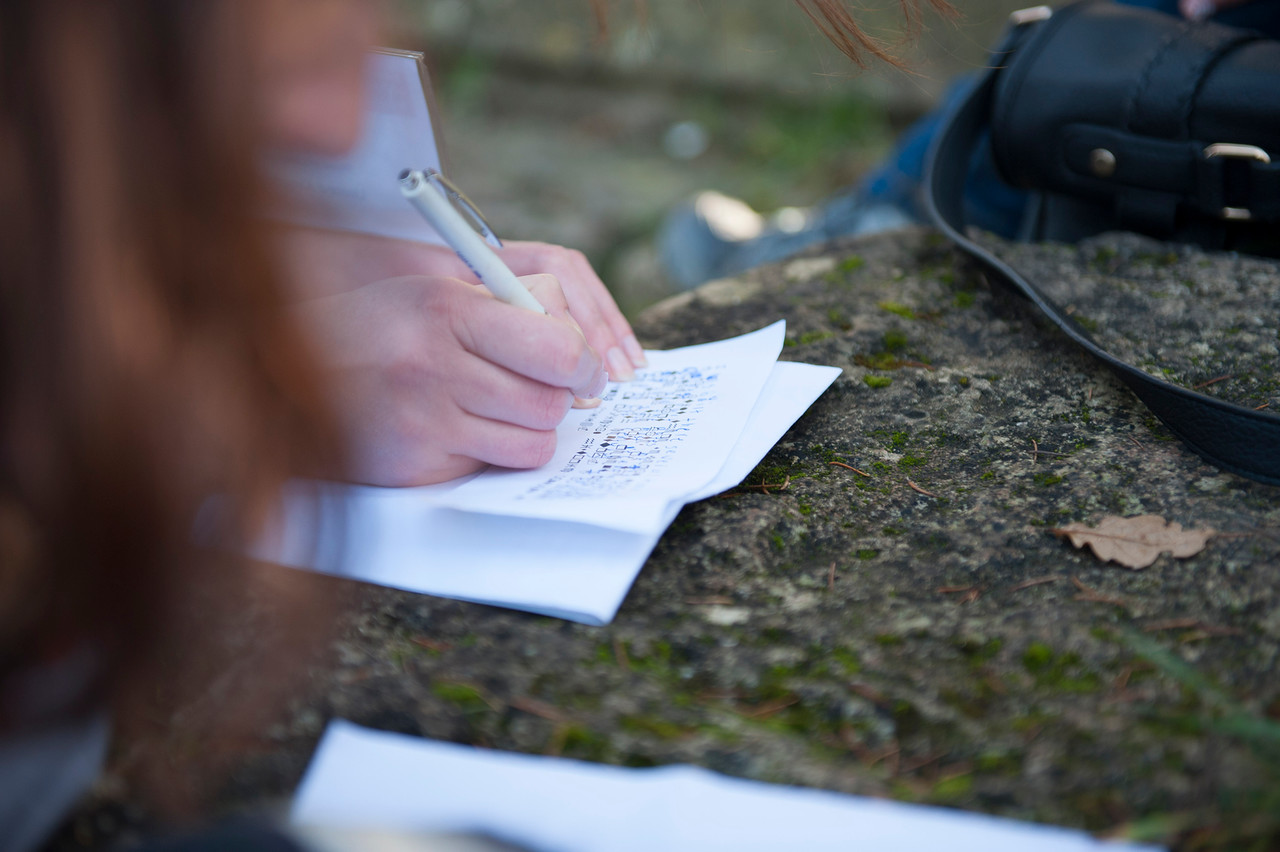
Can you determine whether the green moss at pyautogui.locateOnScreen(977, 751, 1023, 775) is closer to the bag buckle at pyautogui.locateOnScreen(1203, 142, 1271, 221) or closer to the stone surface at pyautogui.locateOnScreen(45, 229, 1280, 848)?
the stone surface at pyautogui.locateOnScreen(45, 229, 1280, 848)

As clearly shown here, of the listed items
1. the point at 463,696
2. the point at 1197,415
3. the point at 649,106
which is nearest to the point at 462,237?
the point at 463,696

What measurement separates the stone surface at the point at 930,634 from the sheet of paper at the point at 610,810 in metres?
0.02

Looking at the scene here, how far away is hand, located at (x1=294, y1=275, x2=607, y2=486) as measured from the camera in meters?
0.79

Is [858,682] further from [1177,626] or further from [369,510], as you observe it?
[369,510]

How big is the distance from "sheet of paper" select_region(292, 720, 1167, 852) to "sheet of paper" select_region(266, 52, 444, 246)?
1.98 ft

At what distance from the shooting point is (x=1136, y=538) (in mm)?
732

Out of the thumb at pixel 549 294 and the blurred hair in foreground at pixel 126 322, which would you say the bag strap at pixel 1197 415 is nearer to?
the thumb at pixel 549 294

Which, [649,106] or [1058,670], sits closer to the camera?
[1058,670]

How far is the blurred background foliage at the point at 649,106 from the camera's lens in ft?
10.5

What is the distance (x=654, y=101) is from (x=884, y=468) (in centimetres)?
323

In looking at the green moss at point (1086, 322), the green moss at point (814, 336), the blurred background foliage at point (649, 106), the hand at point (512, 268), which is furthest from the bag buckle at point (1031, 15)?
the blurred background foliage at point (649, 106)

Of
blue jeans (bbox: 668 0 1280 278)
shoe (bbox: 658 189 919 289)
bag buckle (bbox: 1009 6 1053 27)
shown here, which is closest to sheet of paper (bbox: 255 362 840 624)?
bag buckle (bbox: 1009 6 1053 27)

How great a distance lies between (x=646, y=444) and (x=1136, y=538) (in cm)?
47

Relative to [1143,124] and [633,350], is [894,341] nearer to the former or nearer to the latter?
[633,350]
